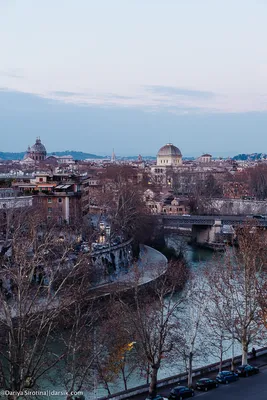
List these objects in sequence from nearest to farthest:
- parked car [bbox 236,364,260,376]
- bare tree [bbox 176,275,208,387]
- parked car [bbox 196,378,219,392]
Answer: parked car [bbox 196,378,219,392]
parked car [bbox 236,364,260,376]
bare tree [bbox 176,275,208,387]

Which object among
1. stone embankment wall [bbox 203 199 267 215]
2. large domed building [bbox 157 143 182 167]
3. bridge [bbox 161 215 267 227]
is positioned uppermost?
large domed building [bbox 157 143 182 167]

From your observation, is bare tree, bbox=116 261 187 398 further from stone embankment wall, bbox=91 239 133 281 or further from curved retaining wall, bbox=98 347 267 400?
stone embankment wall, bbox=91 239 133 281

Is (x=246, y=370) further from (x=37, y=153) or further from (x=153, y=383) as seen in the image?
(x=37, y=153)

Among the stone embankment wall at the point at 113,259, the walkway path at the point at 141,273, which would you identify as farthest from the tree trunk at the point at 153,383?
the stone embankment wall at the point at 113,259

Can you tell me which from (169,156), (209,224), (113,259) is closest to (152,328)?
(113,259)

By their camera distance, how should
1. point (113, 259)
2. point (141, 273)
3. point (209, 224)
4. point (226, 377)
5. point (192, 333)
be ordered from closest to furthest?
point (226, 377) < point (192, 333) < point (141, 273) < point (113, 259) < point (209, 224)

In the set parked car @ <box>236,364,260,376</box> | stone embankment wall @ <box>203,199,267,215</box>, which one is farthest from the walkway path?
stone embankment wall @ <box>203,199,267,215</box>
